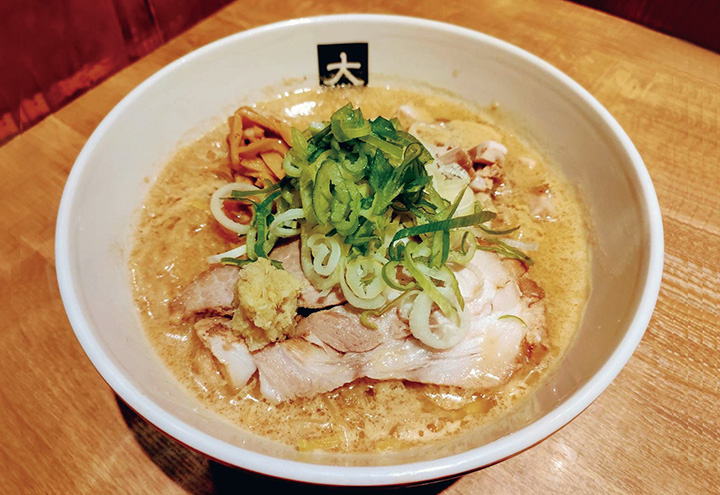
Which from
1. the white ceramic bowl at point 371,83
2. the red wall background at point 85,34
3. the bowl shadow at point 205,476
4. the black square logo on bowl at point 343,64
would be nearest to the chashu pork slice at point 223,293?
the white ceramic bowl at point 371,83

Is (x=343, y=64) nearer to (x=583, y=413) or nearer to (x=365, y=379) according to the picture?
(x=365, y=379)

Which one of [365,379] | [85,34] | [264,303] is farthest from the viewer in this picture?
[85,34]

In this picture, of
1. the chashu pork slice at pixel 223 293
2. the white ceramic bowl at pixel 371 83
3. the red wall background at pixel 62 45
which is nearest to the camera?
the white ceramic bowl at pixel 371 83

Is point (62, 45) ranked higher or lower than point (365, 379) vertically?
higher

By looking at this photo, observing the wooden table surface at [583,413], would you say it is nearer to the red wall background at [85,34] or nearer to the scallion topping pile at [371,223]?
the red wall background at [85,34]

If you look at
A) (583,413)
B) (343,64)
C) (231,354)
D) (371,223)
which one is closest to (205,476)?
(231,354)

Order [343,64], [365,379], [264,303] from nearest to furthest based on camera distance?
[264,303] → [365,379] → [343,64]

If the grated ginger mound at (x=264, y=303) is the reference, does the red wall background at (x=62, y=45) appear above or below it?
above
